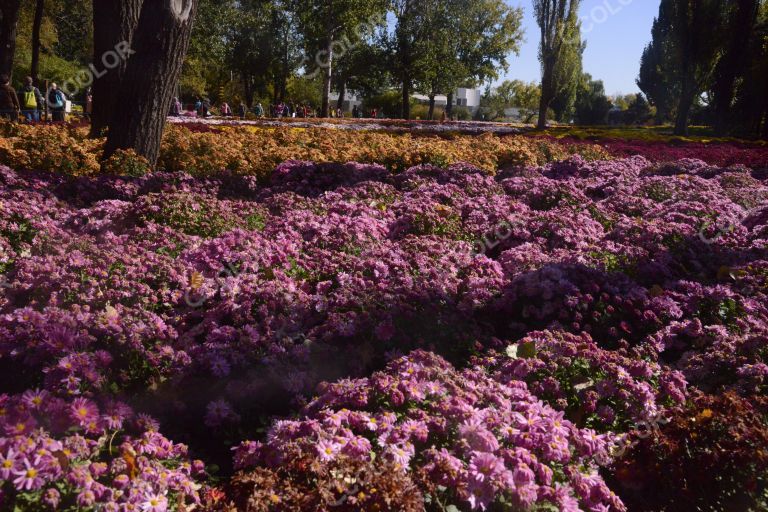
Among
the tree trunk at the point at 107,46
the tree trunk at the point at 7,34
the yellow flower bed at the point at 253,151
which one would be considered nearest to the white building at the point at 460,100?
the tree trunk at the point at 7,34

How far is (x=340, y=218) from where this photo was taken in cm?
506

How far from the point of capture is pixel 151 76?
21.3ft

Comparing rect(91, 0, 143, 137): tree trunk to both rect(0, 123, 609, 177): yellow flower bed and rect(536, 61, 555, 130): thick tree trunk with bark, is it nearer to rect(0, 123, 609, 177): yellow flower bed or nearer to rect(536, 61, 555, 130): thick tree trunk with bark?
rect(0, 123, 609, 177): yellow flower bed

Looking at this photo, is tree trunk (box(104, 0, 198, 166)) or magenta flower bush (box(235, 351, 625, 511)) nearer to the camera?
magenta flower bush (box(235, 351, 625, 511))

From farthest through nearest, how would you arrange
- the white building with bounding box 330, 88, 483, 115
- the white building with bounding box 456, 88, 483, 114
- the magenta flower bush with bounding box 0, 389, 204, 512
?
the white building with bounding box 456, 88, 483, 114, the white building with bounding box 330, 88, 483, 115, the magenta flower bush with bounding box 0, 389, 204, 512

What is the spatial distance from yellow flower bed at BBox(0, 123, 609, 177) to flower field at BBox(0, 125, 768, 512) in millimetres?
553

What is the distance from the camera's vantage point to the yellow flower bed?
6301 millimetres

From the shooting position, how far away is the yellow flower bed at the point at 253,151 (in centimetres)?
630

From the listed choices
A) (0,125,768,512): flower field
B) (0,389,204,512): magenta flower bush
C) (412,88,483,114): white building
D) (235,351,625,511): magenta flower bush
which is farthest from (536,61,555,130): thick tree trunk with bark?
(412,88,483,114): white building

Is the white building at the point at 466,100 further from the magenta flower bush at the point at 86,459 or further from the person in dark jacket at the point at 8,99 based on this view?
the magenta flower bush at the point at 86,459

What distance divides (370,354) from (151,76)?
4948 millimetres

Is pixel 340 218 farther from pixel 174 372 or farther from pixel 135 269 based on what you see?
pixel 174 372

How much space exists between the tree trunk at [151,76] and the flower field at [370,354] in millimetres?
1036

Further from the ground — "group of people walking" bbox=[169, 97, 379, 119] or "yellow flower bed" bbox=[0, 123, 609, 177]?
"group of people walking" bbox=[169, 97, 379, 119]
